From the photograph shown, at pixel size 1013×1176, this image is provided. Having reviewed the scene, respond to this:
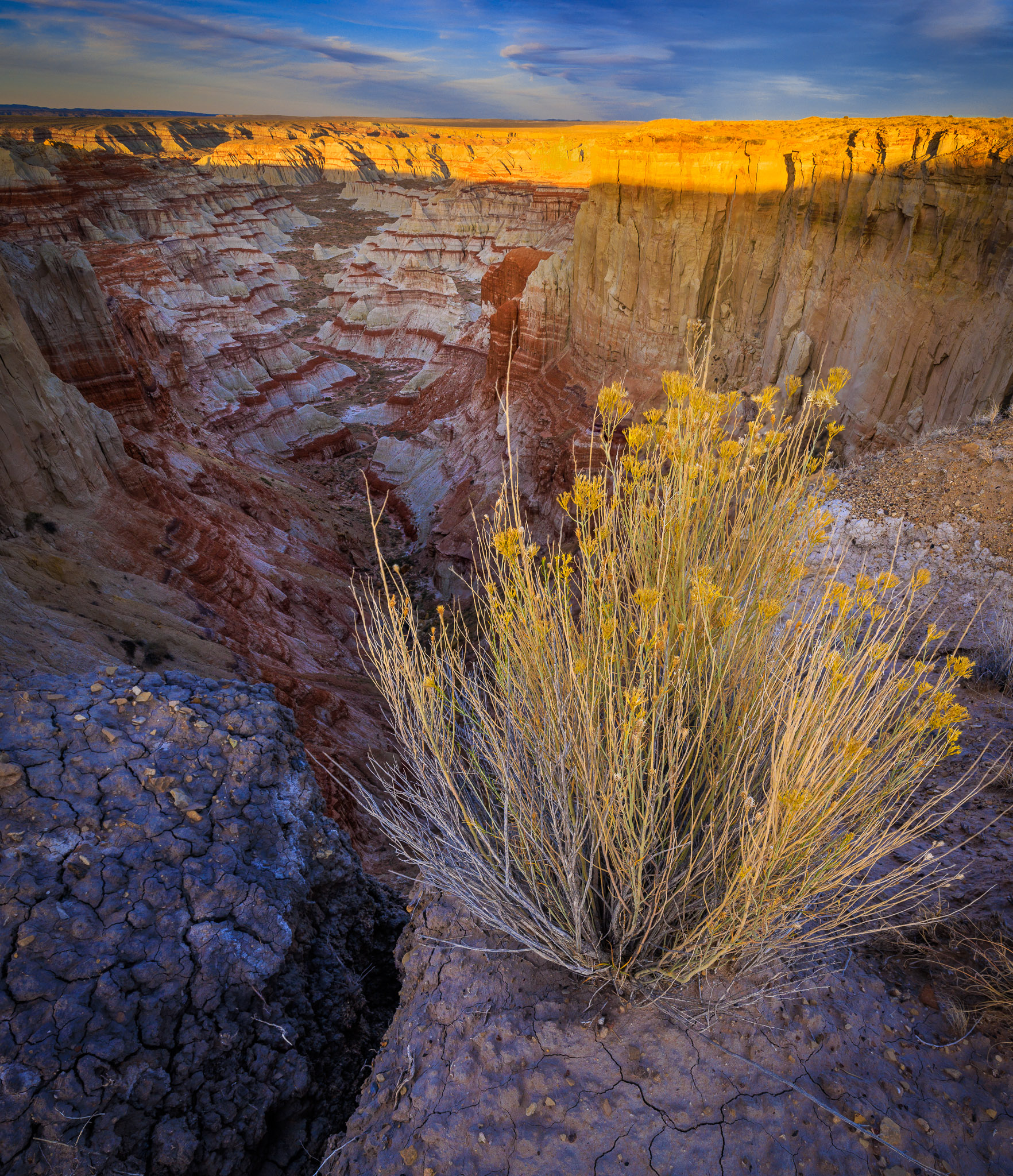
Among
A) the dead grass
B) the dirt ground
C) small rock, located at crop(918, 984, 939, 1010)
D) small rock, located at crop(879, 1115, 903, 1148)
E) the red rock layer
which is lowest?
the red rock layer

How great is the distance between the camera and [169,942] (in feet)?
9.75

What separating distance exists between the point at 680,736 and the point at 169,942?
2668mm

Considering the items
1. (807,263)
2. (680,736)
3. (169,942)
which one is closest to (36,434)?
(169,942)

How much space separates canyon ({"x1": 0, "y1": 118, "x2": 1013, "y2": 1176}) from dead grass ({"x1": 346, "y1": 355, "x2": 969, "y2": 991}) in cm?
55

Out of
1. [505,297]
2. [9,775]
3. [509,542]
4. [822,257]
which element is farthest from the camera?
[505,297]

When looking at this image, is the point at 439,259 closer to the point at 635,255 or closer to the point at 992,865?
the point at 635,255

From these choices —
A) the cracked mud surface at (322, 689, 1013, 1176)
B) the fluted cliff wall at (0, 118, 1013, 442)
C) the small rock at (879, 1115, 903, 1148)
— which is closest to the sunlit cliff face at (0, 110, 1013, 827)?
the fluted cliff wall at (0, 118, 1013, 442)

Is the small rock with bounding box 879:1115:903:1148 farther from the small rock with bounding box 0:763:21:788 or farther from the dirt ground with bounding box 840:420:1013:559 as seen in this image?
the dirt ground with bounding box 840:420:1013:559

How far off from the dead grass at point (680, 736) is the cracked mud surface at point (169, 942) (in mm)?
998

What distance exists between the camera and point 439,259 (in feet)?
146

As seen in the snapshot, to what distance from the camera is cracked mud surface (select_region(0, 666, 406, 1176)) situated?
98.0 inches

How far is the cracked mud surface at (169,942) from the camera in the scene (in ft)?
8.16

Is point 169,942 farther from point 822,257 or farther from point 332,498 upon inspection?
point 332,498

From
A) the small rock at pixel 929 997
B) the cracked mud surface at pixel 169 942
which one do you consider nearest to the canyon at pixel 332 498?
the cracked mud surface at pixel 169 942
